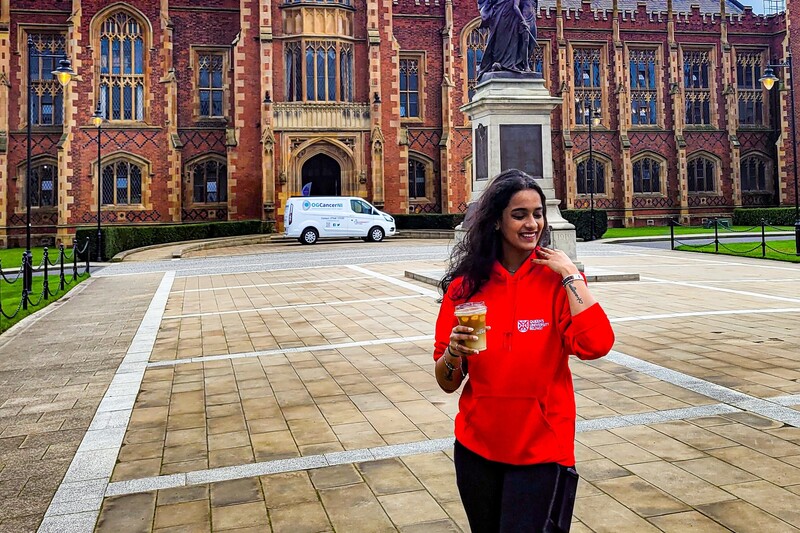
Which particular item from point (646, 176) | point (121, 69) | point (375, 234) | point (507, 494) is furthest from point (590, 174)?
point (507, 494)

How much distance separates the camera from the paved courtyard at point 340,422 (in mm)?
3516

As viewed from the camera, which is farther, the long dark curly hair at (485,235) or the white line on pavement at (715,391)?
the white line on pavement at (715,391)

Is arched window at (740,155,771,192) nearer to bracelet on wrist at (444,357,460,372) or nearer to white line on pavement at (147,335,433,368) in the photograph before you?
white line on pavement at (147,335,433,368)

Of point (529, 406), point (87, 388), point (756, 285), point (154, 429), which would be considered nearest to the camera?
point (529, 406)

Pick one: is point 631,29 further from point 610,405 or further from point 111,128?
point 610,405

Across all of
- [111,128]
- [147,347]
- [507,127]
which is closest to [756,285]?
[507,127]

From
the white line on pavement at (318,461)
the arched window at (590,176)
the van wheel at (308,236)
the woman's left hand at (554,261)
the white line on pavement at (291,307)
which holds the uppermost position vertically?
the arched window at (590,176)

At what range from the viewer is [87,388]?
20.7 feet

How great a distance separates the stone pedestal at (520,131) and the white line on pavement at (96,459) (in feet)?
26.8

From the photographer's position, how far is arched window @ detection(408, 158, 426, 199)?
36969mm

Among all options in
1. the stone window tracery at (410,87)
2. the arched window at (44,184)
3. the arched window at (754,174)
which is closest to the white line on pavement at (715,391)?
the stone window tracery at (410,87)

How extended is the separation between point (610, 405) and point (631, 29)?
41.0 m

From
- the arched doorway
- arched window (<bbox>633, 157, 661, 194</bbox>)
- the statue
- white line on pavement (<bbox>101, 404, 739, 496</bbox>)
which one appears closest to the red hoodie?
white line on pavement (<bbox>101, 404, 739, 496</bbox>)

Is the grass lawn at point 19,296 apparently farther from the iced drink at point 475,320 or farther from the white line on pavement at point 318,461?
the iced drink at point 475,320
